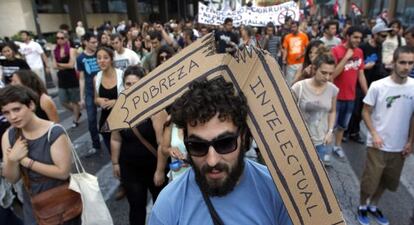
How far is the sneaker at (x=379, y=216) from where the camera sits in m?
3.47

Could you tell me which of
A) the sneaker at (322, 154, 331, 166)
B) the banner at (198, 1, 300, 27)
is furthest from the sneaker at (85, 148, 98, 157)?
the banner at (198, 1, 300, 27)

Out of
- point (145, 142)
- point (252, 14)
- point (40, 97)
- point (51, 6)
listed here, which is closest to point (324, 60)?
point (145, 142)

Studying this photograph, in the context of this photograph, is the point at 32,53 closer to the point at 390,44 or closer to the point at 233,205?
the point at 390,44

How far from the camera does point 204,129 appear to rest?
1299 mm

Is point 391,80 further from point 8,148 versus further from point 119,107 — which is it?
point 8,148

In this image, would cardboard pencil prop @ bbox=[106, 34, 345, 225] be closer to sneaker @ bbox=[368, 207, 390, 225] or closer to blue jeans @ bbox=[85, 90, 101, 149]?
sneaker @ bbox=[368, 207, 390, 225]

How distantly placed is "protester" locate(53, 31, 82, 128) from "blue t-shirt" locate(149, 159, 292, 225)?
19.6ft

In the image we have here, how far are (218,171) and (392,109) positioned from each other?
8.12ft

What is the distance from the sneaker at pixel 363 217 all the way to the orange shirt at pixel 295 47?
185 inches

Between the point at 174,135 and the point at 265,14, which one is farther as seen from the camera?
the point at 265,14

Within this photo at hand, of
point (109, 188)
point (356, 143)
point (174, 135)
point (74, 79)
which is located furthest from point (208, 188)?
point (74, 79)

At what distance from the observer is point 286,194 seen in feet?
4.05

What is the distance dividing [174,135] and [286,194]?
1.52 meters

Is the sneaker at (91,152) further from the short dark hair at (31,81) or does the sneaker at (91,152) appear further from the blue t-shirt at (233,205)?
the blue t-shirt at (233,205)
